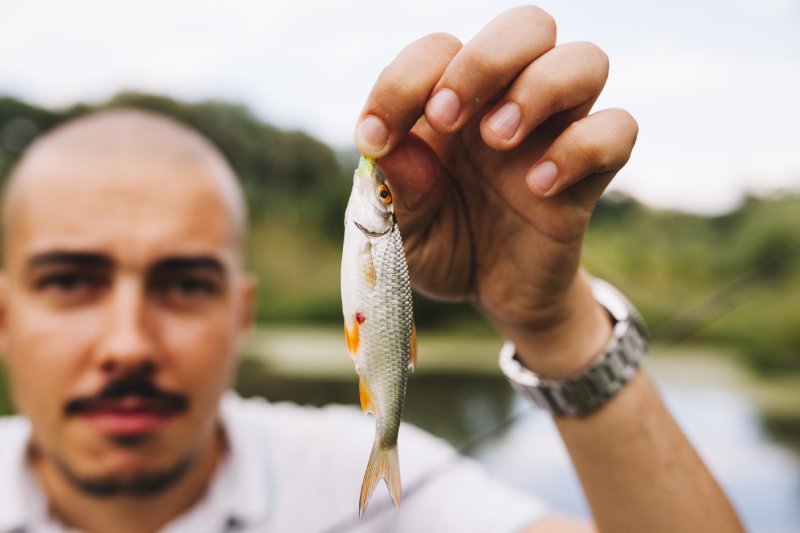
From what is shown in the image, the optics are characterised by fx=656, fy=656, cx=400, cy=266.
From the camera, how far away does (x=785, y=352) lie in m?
7.42

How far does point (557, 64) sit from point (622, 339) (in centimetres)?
Result: 44

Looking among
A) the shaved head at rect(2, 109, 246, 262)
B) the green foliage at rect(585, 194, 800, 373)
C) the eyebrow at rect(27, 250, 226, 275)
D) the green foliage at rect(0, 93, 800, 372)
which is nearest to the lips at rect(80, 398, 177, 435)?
the eyebrow at rect(27, 250, 226, 275)

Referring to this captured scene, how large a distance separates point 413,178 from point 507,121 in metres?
0.17

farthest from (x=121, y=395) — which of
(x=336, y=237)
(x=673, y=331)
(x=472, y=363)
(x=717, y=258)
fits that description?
(x=717, y=258)

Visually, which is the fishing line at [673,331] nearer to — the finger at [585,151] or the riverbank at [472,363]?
the finger at [585,151]

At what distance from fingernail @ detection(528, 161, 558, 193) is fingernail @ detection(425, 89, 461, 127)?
0.12 meters

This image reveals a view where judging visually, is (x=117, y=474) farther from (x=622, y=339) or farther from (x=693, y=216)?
(x=693, y=216)

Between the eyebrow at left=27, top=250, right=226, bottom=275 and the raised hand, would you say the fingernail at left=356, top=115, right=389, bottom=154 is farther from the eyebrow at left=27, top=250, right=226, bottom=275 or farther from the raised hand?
the eyebrow at left=27, top=250, right=226, bottom=275

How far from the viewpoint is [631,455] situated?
96cm

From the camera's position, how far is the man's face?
1.36 metres

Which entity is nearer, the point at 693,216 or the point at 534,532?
the point at 534,532

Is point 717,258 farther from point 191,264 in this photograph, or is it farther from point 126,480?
point 126,480

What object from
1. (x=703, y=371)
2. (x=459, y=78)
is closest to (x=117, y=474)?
(x=459, y=78)

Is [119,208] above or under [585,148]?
under
